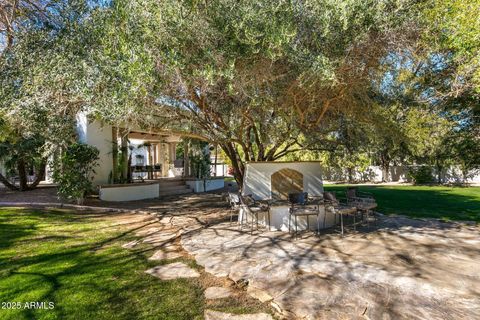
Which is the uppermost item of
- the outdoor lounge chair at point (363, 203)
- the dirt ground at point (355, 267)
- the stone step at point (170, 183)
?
the stone step at point (170, 183)

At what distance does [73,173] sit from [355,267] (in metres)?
10.8

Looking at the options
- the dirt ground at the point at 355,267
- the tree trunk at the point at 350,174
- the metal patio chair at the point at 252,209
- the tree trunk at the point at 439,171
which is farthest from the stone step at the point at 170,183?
the tree trunk at the point at 439,171

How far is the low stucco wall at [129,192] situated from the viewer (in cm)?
1424

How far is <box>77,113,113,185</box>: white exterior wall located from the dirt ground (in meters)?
7.08

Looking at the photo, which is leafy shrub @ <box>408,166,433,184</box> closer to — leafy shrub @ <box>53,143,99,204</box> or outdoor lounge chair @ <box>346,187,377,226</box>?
outdoor lounge chair @ <box>346,187,377,226</box>

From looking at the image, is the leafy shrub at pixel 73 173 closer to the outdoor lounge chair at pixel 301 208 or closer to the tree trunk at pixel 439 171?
the outdoor lounge chair at pixel 301 208

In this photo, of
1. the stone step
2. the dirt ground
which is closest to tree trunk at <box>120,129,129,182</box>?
the stone step

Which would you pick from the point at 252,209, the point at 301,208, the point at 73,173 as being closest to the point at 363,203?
the point at 301,208

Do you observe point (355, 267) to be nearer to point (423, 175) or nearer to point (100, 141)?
point (100, 141)

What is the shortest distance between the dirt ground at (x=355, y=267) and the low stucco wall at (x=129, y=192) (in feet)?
20.6

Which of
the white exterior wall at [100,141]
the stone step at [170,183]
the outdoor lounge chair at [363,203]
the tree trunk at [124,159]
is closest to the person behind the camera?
the outdoor lounge chair at [363,203]

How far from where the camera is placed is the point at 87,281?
16.9 feet

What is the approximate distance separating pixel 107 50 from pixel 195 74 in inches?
74.2

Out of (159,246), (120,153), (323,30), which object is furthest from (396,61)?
(120,153)
